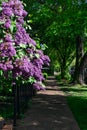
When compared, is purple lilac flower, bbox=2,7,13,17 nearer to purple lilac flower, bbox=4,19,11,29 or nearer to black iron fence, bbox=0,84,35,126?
purple lilac flower, bbox=4,19,11,29

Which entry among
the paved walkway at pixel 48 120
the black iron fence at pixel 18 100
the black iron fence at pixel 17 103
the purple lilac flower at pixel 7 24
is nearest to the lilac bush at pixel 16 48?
the purple lilac flower at pixel 7 24

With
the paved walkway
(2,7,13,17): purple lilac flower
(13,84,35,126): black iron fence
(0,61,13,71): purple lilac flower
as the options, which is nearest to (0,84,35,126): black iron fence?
(13,84,35,126): black iron fence

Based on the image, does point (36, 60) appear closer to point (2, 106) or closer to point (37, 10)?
point (2, 106)

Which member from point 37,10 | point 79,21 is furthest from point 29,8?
point 79,21

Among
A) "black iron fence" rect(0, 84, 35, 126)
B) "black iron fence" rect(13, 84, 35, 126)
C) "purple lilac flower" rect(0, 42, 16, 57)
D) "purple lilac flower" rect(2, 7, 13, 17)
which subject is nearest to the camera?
"purple lilac flower" rect(0, 42, 16, 57)

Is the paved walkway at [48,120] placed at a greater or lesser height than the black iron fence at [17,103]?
lesser

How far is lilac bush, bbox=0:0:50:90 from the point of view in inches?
237

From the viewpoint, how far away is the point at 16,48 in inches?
255

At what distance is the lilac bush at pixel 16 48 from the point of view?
19.7 ft

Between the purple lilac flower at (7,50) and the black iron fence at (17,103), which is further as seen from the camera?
the black iron fence at (17,103)

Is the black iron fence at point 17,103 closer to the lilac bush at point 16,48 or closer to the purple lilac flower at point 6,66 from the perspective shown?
the lilac bush at point 16,48

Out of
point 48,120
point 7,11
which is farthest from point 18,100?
point 7,11

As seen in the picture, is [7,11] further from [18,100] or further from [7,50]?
[18,100]

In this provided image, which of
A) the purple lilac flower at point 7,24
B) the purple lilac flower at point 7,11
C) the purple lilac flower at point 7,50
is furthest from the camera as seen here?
the purple lilac flower at point 7,11
